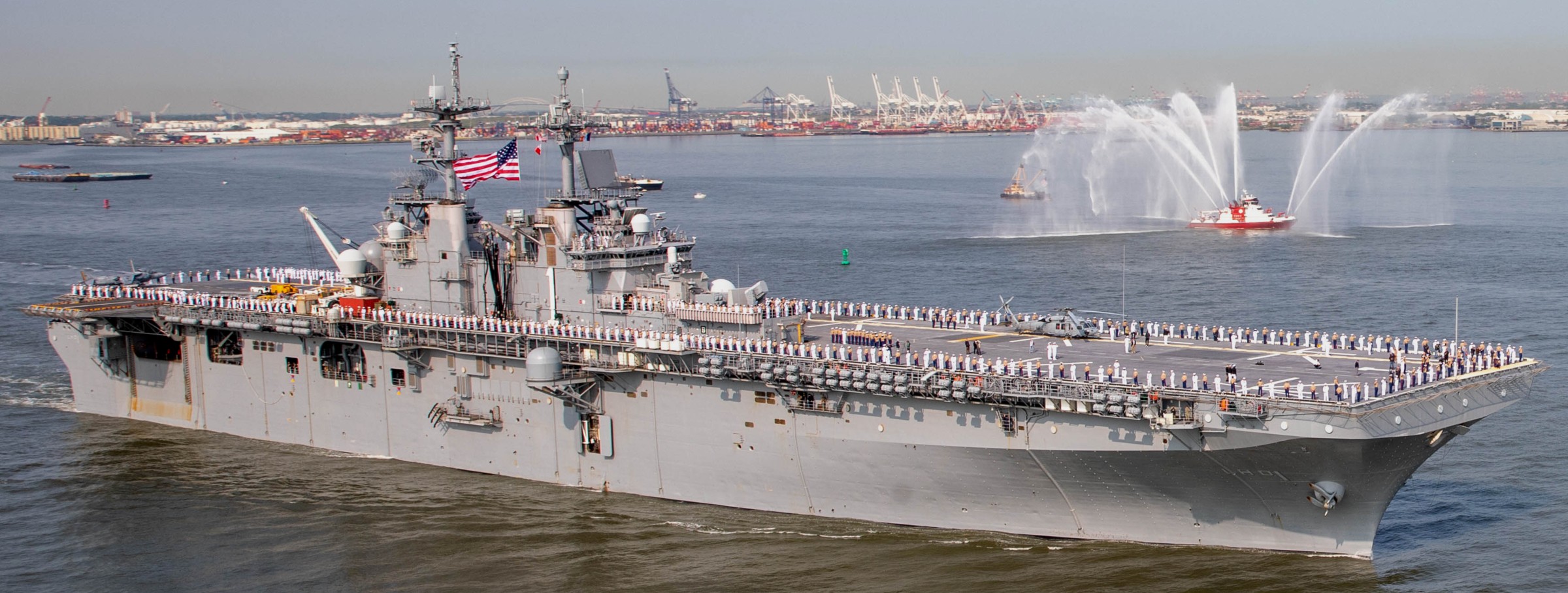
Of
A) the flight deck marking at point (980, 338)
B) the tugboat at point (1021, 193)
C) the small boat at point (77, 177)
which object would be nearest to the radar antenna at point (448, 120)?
the flight deck marking at point (980, 338)

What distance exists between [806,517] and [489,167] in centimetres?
1314

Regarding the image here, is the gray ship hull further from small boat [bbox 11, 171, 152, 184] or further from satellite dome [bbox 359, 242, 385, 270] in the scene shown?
small boat [bbox 11, 171, 152, 184]

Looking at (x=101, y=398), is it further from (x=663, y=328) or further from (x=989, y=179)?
(x=989, y=179)

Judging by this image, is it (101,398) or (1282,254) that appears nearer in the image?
(101,398)

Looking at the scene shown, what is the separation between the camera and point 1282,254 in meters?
70.7

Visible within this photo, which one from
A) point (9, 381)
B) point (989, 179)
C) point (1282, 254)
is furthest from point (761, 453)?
point (989, 179)

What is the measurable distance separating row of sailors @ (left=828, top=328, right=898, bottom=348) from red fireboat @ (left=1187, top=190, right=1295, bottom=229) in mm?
54599

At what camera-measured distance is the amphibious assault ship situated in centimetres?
2677

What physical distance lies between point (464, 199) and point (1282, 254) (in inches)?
1862

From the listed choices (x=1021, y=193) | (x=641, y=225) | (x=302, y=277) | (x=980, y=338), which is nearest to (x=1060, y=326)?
(x=980, y=338)

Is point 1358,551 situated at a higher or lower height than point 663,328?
lower

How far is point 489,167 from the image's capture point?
3709 cm

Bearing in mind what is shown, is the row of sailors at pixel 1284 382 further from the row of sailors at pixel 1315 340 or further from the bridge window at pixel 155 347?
the bridge window at pixel 155 347

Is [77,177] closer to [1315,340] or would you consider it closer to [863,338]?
[863,338]
